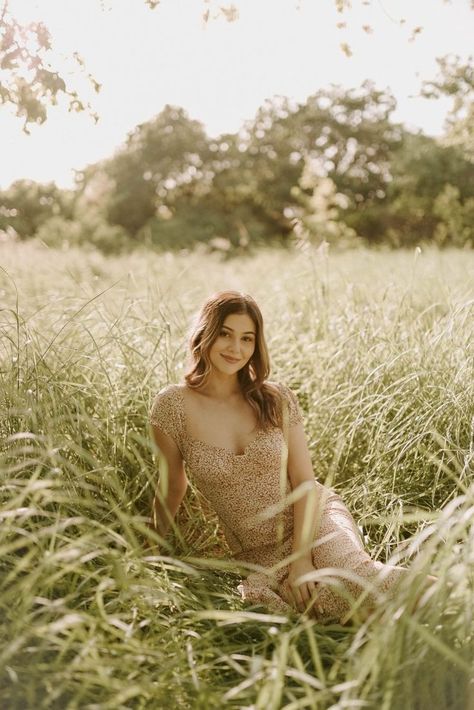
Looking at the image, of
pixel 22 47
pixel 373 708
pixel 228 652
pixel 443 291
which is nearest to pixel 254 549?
pixel 228 652

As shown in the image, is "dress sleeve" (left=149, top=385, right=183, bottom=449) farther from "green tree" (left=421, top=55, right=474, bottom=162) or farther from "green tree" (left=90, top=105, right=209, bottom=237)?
"green tree" (left=90, top=105, right=209, bottom=237)

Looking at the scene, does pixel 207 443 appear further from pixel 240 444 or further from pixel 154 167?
pixel 154 167

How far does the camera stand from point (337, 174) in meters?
25.8

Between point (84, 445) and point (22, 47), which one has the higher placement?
point (22, 47)

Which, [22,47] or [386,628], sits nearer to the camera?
→ [386,628]

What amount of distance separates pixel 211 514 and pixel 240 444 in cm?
55

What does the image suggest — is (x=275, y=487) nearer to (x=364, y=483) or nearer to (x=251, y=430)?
(x=251, y=430)

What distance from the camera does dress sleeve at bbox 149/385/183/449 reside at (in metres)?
2.87

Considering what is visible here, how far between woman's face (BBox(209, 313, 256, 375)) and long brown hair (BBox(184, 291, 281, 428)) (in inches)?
0.8

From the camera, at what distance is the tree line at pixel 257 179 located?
21.8m

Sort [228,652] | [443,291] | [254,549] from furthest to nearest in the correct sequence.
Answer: [443,291] → [254,549] → [228,652]

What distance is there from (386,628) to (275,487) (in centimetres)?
112

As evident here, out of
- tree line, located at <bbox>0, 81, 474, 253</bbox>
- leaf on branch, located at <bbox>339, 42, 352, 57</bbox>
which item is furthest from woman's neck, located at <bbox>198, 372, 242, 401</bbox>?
tree line, located at <bbox>0, 81, 474, 253</bbox>

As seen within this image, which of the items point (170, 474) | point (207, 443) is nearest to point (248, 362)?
point (207, 443)
